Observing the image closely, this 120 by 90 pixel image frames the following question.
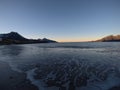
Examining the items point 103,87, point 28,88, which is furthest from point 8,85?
point 103,87

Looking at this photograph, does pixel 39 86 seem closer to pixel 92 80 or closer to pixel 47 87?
pixel 47 87

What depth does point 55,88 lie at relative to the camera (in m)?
9.48

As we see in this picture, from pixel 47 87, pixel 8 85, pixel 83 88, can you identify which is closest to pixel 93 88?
pixel 83 88

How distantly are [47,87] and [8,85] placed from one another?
3146 millimetres

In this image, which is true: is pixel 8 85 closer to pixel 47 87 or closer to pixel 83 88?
pixel 47 87

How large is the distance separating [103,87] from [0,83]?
8.48 meters

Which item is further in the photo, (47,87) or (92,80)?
(92,80)

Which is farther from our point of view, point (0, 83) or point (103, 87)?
point (0, 83)

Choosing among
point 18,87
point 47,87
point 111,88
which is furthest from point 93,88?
point 18,87

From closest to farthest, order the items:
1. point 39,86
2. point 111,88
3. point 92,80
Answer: point 111,88, point 39,86, point 92,80

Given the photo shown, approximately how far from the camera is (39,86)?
32.8ft

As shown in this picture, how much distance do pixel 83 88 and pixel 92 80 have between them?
2.34m

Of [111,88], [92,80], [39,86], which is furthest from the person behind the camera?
[92,80]

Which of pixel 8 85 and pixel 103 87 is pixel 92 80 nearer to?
pixel 103 87
